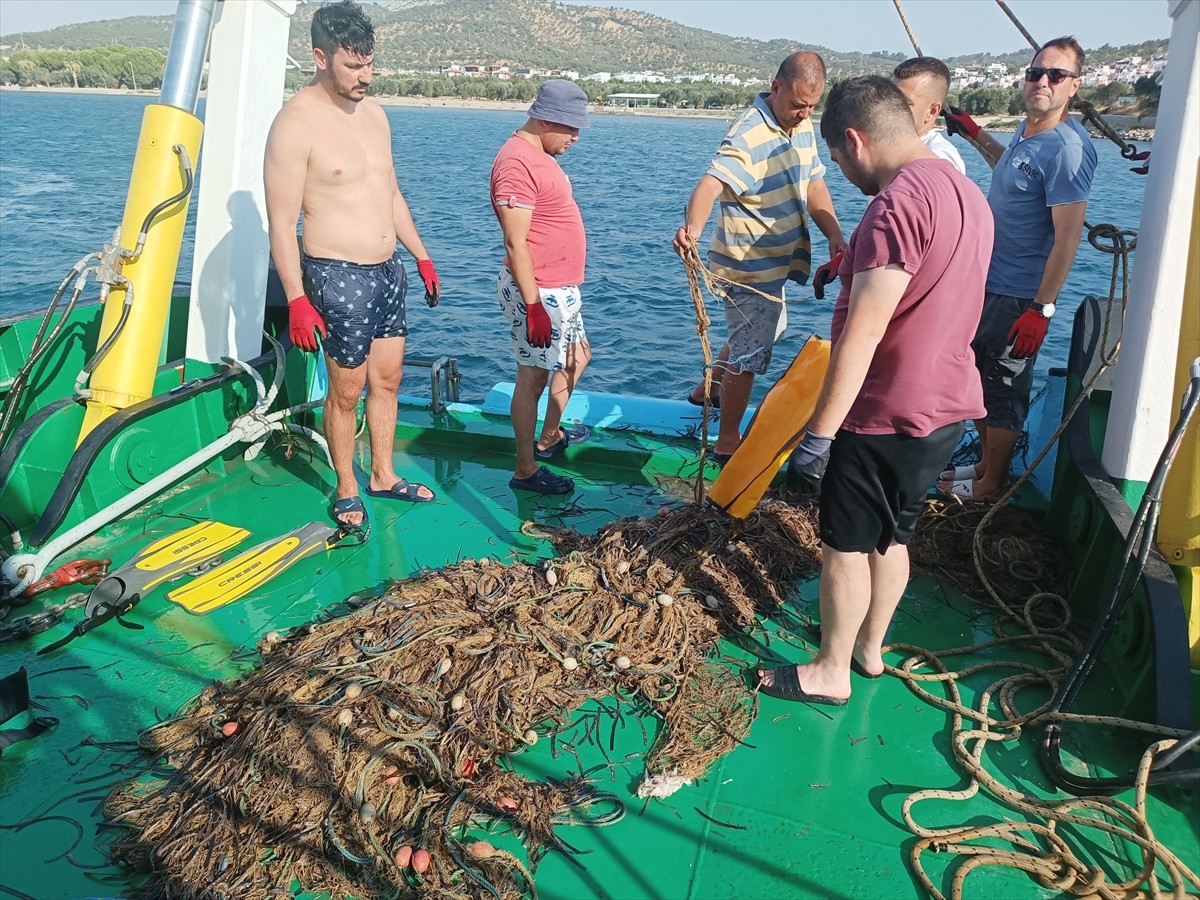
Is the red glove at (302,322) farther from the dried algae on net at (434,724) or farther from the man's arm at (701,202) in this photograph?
the man's arm at (701,202)

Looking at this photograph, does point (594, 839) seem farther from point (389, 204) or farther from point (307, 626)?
point (389, 204)

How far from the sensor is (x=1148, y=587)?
2.91 meters

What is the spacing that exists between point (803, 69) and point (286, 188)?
2.46m

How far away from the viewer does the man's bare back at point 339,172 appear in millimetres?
3807

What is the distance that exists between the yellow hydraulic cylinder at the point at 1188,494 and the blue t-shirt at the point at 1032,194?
98cm

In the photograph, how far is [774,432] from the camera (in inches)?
145

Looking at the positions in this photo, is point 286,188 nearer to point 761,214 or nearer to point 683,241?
point 683,241

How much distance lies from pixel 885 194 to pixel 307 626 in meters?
2.55

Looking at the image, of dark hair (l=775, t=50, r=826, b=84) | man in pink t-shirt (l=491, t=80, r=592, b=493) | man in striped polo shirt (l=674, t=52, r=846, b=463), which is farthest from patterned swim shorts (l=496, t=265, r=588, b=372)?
dark hair (l=775, t=50, r=826, b=84)

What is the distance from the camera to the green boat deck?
8.00 ft

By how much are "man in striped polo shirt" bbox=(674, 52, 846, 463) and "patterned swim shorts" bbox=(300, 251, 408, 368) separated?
1.44 meters

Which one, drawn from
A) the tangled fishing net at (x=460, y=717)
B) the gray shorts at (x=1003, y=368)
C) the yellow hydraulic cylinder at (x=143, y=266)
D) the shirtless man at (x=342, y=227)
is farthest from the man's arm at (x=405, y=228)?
the gray shorts at (x=1003, y=368)

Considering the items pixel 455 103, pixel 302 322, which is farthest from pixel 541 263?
pixel 455 103

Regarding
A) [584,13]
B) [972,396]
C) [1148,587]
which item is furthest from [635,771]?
[584,13]
